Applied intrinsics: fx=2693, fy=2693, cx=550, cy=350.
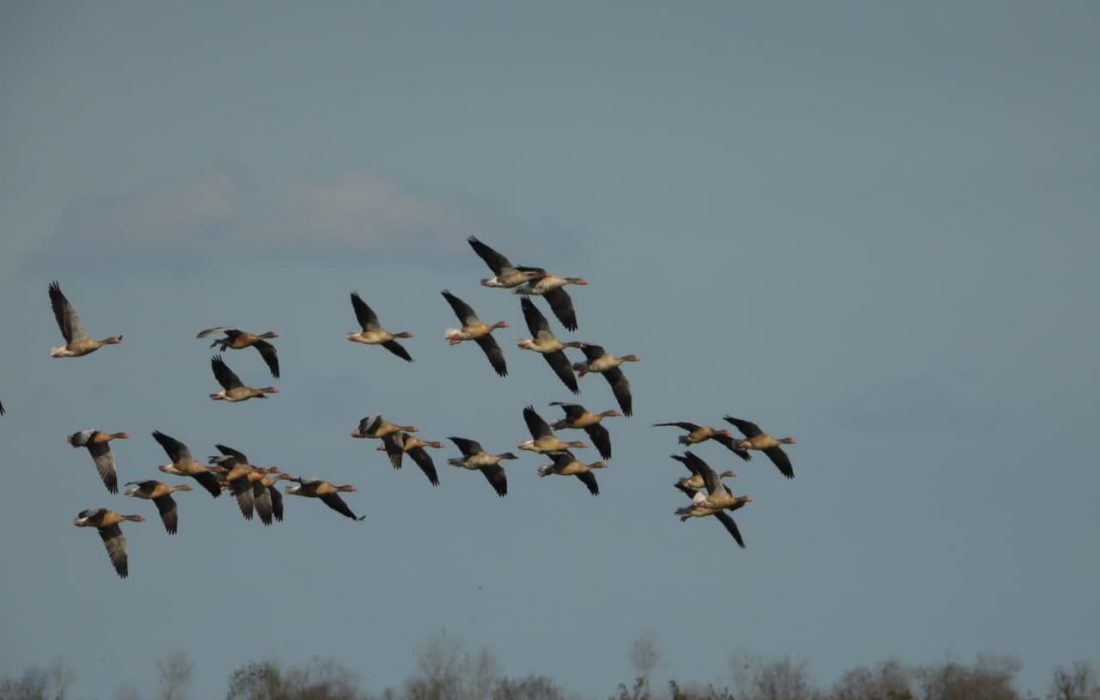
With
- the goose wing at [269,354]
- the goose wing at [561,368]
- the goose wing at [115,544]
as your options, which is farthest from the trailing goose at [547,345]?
the goose wing at [115,544]

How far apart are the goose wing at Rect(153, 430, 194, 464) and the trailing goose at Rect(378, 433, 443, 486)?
4.45 metres

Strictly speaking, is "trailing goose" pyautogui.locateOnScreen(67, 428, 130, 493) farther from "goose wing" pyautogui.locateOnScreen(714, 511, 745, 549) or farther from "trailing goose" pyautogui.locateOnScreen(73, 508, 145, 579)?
"goose wing" pyautogui.locateOnScreen(714, 511, 745, 549)

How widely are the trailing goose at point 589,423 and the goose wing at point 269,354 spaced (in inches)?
215

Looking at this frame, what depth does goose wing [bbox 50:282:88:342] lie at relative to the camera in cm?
5016

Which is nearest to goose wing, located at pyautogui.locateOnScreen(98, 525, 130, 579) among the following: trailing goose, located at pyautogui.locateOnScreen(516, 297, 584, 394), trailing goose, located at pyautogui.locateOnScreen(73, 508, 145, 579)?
trailing goose, located at pyautogui.locateOnScreen(73, 508, 145, 579)

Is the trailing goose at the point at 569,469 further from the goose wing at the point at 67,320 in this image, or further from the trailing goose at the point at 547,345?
the goose wing at the point at 67,320

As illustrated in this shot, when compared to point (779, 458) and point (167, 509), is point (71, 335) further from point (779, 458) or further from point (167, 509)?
point (779, 458)

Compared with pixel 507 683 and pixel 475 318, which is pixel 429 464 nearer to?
pixel 475 318

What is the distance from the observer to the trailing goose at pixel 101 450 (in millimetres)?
50562

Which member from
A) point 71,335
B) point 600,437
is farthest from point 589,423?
point 71,335

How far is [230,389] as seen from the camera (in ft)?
172

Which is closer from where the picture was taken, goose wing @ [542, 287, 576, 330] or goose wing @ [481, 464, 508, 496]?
goose wing @ [542, 287, 576, 330]

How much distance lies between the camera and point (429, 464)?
54.5m

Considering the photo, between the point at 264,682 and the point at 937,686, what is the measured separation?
79.9 ft
